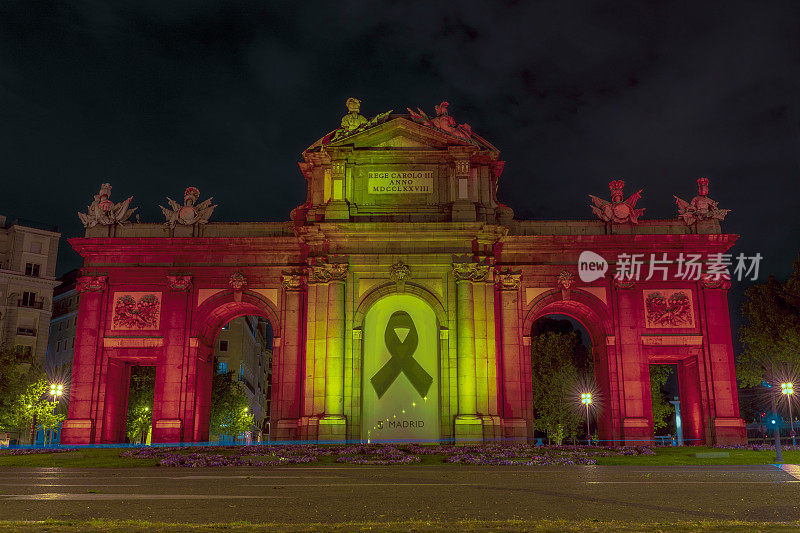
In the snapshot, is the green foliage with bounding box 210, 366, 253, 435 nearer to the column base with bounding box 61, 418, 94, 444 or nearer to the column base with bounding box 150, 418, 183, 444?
the column base with bounding box 61, 418, 94, 444

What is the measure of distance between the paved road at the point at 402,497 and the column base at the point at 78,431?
2579 cm

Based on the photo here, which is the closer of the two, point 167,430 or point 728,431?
point 728,431

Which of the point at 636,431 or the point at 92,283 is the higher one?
the point at 92,283

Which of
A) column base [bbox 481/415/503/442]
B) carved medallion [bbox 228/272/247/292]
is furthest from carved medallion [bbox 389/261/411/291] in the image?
carved medallion [bbox 228/272/247/292]

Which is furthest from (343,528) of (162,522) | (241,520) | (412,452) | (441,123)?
(441,123)

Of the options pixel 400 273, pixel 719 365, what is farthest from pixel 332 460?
pixel 719 365

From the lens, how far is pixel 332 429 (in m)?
41.1

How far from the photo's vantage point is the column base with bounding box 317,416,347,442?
1610 inches

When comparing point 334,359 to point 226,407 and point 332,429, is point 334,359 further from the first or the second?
point 226,407

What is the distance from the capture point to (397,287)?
44.5m

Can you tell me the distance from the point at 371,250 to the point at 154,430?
17381 mm

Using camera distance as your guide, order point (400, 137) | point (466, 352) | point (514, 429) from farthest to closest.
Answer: point (400, 137)
point (466, 352)
point (514, 429)

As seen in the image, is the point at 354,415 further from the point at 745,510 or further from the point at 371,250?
the point at 745,510

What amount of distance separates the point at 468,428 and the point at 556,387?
31.9 meters
